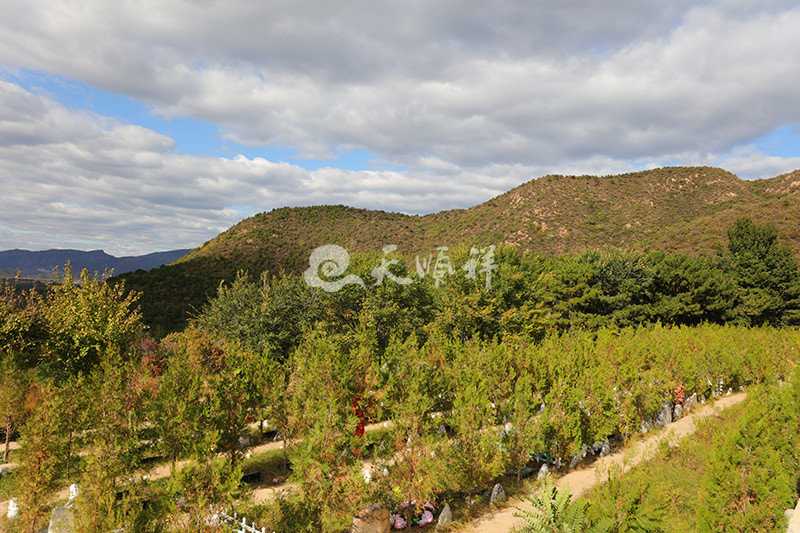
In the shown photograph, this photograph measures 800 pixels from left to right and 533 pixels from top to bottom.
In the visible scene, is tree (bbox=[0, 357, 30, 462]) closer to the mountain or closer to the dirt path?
the dirt path

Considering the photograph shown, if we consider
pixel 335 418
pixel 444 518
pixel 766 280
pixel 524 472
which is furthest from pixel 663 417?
pixel 766 280

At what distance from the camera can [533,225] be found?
217 ft

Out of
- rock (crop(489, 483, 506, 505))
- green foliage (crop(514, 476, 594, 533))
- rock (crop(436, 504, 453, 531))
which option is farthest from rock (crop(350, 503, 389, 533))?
green foliage (crop(514, 476, 594, 533))

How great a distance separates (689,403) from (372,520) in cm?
1738

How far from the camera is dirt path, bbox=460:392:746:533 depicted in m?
8.98

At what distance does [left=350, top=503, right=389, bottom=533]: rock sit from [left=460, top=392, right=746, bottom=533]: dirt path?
212cm

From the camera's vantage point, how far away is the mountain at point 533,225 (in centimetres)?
5134

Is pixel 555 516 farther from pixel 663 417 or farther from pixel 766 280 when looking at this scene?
pixel 766 280

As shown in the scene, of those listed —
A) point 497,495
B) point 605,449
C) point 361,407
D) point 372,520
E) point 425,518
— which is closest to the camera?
point 372,520

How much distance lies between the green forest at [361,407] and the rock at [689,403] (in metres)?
0.39

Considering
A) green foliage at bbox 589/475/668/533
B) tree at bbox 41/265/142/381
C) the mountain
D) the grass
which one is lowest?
the grass

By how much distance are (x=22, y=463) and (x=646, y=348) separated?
2457 cm

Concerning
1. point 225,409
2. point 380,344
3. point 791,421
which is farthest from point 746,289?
point 225,409

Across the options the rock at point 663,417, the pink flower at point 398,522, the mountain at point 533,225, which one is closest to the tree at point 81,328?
the pink flower at point 398,522
